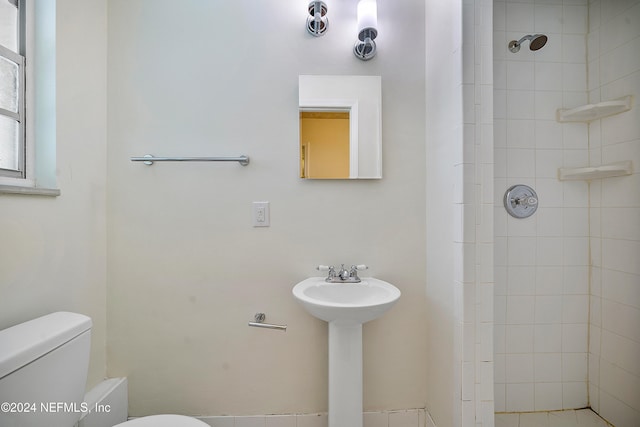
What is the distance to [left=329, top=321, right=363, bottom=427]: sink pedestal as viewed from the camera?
1.11m

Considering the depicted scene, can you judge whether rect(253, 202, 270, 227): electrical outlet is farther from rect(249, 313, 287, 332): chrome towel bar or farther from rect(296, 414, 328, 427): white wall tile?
rect(296, 414, 328, 427): white wall tile

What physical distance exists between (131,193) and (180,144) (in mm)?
346

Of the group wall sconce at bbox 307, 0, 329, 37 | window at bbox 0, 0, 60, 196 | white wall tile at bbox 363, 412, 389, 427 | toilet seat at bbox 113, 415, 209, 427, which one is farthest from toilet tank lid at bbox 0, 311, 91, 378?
wall sconce at bbox 307, 0, 329, 37

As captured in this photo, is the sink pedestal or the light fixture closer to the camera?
the sink pedestal

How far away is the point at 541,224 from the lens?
132 cm

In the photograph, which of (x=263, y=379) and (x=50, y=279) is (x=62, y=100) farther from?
(x=263, y=379)

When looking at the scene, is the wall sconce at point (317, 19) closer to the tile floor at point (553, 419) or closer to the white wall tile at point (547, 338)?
the white wall tile at point (547, 338)

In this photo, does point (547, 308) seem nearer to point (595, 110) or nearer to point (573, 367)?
point (573, 367)

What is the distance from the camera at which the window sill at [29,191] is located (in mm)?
878

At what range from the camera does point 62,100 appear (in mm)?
1101

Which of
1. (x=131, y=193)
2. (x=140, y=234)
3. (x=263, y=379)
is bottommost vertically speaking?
(x=263, y=379)

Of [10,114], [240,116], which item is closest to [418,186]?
[240,116]

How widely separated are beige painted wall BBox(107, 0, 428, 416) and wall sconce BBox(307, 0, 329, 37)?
4 cm

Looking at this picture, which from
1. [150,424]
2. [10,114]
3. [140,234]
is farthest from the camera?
[140,234]
